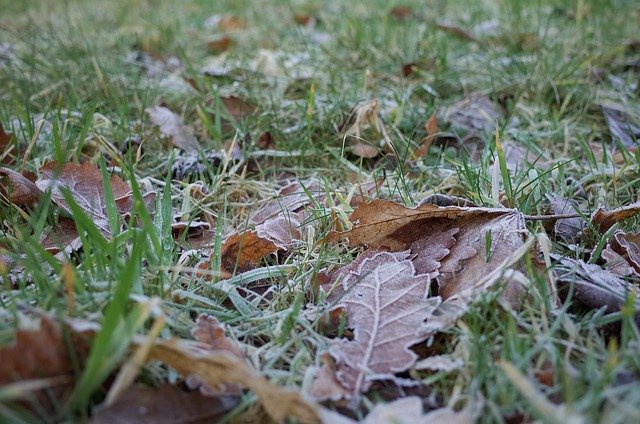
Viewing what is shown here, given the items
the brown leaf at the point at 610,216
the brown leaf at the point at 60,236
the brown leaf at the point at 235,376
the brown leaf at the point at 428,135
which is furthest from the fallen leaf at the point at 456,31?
the brown leaf at the point at 235,376

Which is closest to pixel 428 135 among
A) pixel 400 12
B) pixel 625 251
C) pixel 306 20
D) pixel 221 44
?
pixel 625 251

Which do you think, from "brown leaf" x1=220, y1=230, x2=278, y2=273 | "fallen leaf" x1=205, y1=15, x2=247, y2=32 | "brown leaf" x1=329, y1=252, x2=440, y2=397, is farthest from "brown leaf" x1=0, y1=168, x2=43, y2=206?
"fallen leaf" x1=205, y1=15, x2=247, y2=32

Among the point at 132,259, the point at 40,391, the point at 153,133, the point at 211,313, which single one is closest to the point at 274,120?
the point at 153,133

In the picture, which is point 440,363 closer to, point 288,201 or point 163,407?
point 163,407

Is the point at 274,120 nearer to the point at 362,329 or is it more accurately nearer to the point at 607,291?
the point at 362,329

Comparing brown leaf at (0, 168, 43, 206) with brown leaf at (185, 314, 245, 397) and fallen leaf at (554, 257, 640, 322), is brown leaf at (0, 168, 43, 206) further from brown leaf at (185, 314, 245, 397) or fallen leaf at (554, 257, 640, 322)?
fallen leaf at (554, 257, 640, 322)
